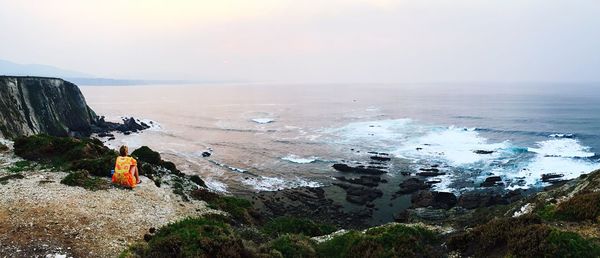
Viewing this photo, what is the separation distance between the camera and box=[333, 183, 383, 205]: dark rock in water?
43.1m

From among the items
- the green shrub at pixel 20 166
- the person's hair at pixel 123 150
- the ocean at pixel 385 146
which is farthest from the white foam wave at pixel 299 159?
the person's hair at pixel 123 150

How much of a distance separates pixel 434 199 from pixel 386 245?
2997cm

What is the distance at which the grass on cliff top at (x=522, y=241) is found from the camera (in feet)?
37.3

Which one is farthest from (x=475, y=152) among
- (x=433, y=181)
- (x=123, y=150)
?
(x=123, y=150)

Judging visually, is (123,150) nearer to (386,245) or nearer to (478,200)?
(386,245)

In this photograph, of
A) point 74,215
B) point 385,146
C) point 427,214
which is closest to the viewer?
point 74,215

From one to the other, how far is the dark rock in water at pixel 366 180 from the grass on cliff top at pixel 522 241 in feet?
111

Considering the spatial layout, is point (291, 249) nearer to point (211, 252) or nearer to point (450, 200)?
point (211, 252)

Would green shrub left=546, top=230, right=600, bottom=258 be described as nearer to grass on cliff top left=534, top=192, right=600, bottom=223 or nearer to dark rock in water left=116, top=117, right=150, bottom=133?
grass on cliff top left=534, top=192, right=600, bottom=223

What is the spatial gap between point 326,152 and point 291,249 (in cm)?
5133

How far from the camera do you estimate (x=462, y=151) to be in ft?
213

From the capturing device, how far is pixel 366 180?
49531 millimetres

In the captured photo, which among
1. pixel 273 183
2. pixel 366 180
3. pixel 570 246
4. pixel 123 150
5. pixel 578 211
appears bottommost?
pixel 273 183

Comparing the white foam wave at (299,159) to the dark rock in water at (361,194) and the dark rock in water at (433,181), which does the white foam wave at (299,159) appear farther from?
the dark rock in water at (433,181)
